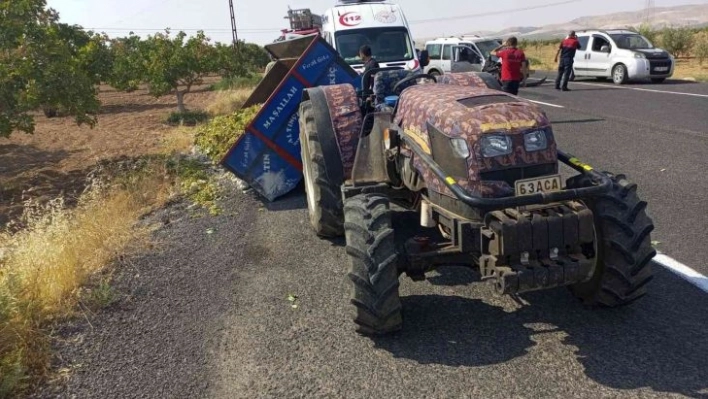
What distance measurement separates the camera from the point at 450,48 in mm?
18984

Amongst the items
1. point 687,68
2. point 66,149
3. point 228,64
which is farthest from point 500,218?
point 687,68

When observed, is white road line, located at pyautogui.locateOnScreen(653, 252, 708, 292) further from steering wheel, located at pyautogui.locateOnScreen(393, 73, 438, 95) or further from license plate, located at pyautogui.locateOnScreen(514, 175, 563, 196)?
steering wheel, located at pyautogui.locateOnScreen(393, 73, 438, 95)

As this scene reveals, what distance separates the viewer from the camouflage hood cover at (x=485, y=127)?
338cm

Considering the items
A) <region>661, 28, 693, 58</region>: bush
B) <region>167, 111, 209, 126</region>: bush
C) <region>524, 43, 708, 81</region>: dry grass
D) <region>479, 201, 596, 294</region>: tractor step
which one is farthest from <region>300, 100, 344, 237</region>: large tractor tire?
<region>661, 28, 693, 58</region>: bush

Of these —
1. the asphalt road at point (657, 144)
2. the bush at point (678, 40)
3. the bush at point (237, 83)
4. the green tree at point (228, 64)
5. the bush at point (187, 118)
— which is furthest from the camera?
the bush at point (678, 40)

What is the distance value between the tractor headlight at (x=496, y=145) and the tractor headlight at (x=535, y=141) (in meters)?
0.13

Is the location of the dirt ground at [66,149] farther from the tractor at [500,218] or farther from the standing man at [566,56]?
the standing man at [566,56]

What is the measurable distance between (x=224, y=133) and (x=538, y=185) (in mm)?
6949

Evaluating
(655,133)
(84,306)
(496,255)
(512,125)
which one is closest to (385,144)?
(512,125)

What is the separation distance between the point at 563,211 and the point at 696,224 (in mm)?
2990

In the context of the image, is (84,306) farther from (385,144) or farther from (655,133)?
(655,133)

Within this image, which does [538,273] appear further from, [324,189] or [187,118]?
[187,118]

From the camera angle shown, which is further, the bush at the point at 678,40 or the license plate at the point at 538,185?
the bush at the point at 678,40

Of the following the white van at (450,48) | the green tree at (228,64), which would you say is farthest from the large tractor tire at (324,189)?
the green tree at (228,64)
